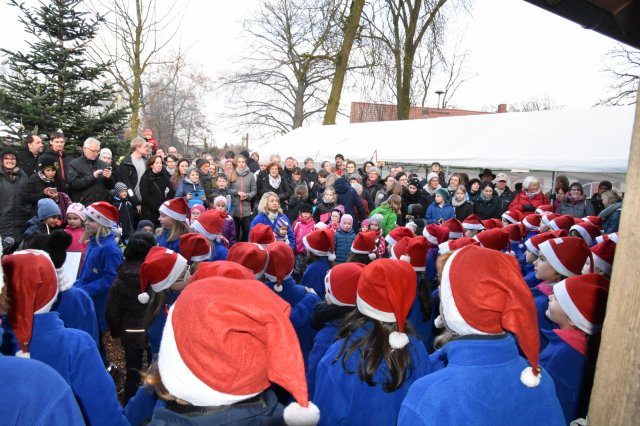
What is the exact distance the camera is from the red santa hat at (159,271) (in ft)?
11.3

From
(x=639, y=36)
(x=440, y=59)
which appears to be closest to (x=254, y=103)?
(x=440, y=59)

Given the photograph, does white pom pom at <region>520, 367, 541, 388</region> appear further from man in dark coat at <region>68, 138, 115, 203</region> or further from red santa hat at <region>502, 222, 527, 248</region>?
man in dark coat at <region>68, 138, 115, 203</region>

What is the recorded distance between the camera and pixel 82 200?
6875 millimetres

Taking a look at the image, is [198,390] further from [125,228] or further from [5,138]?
[5,138]

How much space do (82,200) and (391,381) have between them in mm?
6067

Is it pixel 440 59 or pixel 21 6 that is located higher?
pixel 440 59

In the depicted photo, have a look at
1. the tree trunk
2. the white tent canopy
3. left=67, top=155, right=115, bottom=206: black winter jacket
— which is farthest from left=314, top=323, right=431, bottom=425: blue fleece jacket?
the tree trunk

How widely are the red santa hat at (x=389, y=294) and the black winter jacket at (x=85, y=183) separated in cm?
573

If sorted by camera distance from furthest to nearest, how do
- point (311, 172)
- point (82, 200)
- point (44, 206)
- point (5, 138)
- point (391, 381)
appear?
point (311, 172), point (5, 138), point (82, 200), point (44, 206), point (391, 381)

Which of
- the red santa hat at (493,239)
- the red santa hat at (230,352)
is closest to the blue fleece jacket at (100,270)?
the red santa hat at (230,352)

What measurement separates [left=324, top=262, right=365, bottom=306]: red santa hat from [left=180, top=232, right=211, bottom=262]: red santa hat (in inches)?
69.5

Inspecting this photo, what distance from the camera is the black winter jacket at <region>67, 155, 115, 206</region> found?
268 inches

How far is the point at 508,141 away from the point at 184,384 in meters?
11.5

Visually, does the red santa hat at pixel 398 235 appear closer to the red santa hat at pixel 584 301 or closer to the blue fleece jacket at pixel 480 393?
the red santa hat at pixel 584 301
